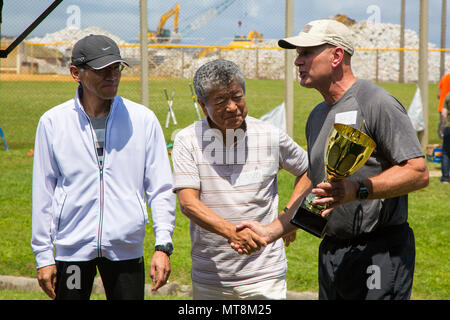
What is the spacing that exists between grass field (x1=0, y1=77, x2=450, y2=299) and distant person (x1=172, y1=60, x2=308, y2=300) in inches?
102

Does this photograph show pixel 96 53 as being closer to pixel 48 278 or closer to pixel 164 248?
pixel 164 248

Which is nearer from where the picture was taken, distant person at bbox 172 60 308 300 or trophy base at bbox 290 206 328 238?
trophy base at bbox 290 206 328 238

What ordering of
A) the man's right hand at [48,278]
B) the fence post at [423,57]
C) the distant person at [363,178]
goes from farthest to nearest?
1. the fence post at [423,57]
2. the man's right hand at [48,278]
3. the distant person at [363,178]

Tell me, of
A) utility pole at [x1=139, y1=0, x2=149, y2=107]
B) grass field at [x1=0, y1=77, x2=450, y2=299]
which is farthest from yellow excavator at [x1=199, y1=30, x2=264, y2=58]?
utility pole at [x1=139, y1=0, x2=149, y2=107]

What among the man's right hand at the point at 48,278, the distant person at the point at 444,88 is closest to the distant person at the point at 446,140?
the distant person at the point at 444,88

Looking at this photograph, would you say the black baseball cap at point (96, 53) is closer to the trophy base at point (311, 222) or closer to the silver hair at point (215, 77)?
the silver hair at point (215, 77)

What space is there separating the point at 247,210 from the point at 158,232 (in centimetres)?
51

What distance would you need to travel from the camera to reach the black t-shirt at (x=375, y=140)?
2746 mm

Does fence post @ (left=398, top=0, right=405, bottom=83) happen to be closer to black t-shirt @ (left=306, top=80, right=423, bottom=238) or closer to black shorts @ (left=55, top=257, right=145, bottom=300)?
black t-shirt @ (left=306, top=80, right=423, bottom=238)

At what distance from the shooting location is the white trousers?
3.30 metres

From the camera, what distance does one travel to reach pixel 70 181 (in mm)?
3221

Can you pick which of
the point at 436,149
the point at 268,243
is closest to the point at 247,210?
the point at 268,243

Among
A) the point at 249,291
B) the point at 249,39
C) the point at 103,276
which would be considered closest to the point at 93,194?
the point at 103,276

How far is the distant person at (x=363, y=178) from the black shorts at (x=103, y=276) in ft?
2.03
